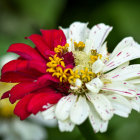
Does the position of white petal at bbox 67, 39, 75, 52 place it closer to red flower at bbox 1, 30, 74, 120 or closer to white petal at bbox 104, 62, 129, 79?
red flower at bbox 1, 30, 74, 120

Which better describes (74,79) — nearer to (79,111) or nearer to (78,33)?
(79,111)

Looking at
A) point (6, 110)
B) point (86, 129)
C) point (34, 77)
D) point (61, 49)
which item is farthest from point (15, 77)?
point (6, 110)

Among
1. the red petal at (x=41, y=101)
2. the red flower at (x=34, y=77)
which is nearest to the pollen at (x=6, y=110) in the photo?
the red flower at (x=34, y=77)

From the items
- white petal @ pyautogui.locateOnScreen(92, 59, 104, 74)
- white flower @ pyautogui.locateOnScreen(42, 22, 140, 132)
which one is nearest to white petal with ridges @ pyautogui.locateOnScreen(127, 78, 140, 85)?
white flower @ pyautogui.locateOnScreen(42, 22, 140, 132)

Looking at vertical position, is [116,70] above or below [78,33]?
below

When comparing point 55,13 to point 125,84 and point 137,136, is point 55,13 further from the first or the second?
point 125,84

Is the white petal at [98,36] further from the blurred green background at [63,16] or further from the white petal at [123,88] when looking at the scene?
the blurred green background at [63,16]
